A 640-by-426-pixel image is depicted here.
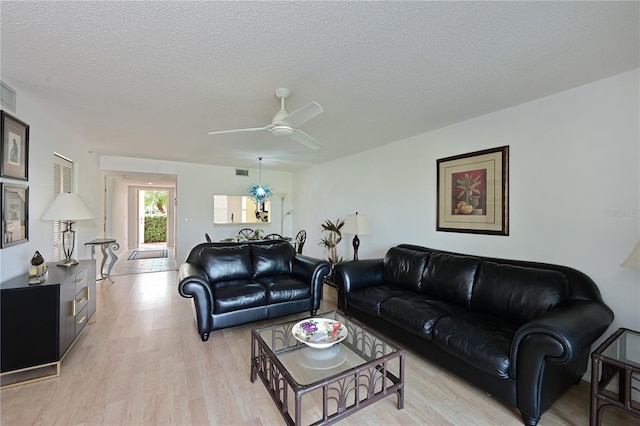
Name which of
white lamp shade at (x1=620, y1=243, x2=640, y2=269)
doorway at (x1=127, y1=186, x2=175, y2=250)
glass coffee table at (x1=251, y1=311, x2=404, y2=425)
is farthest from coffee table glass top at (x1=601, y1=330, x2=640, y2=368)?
doorway at (x1=127, y1=186, x2=175, y2=250)

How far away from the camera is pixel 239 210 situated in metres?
7.07

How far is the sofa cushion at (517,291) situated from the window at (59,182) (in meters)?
4.89

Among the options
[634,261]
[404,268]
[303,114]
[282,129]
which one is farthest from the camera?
[404,268]

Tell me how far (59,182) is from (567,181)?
5.84 m

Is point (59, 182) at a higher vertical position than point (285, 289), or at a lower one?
higher

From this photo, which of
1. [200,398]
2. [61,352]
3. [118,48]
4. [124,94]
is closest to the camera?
[118,48]

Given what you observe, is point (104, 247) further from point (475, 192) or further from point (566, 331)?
point (566, 331)

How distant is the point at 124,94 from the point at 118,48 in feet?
2.90

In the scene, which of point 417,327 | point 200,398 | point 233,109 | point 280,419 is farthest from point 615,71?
point 200,398

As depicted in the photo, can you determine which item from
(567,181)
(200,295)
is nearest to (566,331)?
(567,181)

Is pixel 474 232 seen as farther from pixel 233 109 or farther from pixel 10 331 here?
pixel 10 331

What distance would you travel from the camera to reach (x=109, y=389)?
211 cm

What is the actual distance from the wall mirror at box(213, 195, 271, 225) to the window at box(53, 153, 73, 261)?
294cm

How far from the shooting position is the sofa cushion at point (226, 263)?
346 cm
